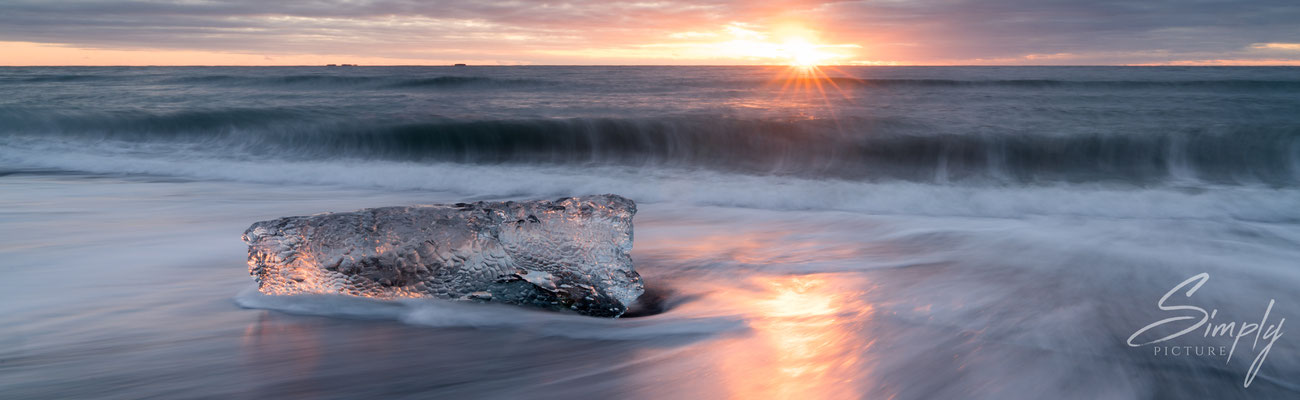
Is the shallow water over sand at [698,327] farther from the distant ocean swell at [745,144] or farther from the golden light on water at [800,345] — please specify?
the distant ocean swell at [745,144]

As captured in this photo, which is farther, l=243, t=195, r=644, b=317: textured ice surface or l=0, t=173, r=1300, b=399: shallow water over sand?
l=243, t=195, r=644, b=317: textured ice surface

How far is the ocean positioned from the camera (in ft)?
7.21

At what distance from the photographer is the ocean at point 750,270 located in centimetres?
220

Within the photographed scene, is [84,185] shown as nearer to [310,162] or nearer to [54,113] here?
[310,162]

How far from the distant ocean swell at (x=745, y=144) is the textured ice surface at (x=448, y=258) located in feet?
16.4

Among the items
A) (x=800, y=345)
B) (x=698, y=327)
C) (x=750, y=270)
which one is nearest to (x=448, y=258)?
(x=698, y=327)

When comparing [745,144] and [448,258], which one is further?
[745,144]

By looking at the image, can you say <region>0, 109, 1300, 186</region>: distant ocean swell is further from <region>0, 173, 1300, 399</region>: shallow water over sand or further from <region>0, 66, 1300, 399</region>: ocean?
<region>0, 173, 1300, 399</region>: shallow water over sand

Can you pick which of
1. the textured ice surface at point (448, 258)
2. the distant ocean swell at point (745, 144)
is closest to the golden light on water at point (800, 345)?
the textured ice surface at point (448, 258)

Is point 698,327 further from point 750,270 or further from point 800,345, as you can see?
point 750,270

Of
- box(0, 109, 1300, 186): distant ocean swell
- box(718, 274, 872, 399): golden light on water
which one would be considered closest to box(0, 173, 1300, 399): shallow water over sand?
box(718, 274, 872, 399): golden light on water

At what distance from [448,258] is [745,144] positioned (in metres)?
6.85

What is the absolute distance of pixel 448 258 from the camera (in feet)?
8.79

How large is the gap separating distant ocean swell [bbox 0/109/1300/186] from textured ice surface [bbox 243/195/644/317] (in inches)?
197
